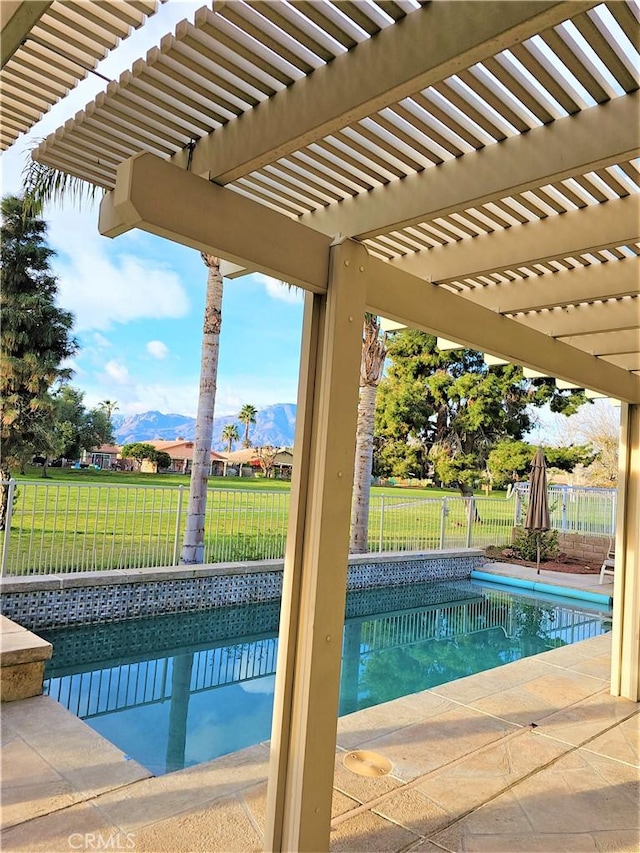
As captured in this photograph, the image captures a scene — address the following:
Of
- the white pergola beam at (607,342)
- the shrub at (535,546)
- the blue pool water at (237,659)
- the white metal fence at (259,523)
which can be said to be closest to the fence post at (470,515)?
the white metal fence at (259,523)

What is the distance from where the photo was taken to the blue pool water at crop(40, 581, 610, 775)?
4.68 metres

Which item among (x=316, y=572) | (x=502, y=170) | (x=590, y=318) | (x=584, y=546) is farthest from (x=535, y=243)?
(x=584, y=546)

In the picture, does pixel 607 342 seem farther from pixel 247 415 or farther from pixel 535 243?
pixel 247 415

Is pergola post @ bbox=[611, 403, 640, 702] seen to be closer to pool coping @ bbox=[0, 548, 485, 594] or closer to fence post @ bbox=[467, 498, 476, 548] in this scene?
pool coping @ bbox=[0, 548, 485, 594]

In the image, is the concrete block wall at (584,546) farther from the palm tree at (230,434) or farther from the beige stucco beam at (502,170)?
the palm tree at (230,434)

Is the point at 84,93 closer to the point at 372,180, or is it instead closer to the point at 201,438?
the point at 372,180

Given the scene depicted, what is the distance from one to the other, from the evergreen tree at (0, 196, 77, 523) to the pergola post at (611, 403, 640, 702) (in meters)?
9.27

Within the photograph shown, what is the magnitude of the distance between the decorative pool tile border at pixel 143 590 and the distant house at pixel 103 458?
32.3 m

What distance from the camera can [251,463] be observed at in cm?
4253

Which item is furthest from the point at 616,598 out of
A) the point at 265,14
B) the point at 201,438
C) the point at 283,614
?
the point at 201,438

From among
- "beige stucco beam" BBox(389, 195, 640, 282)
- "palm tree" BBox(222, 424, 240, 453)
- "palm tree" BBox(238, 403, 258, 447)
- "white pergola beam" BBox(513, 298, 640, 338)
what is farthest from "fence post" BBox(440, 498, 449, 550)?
"palm tree" BBox(222, 424, 240, 453)

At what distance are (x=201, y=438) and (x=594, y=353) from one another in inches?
238

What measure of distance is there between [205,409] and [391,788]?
6.68m

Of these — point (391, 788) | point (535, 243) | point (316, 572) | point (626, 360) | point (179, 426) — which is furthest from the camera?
point (179, 426)
